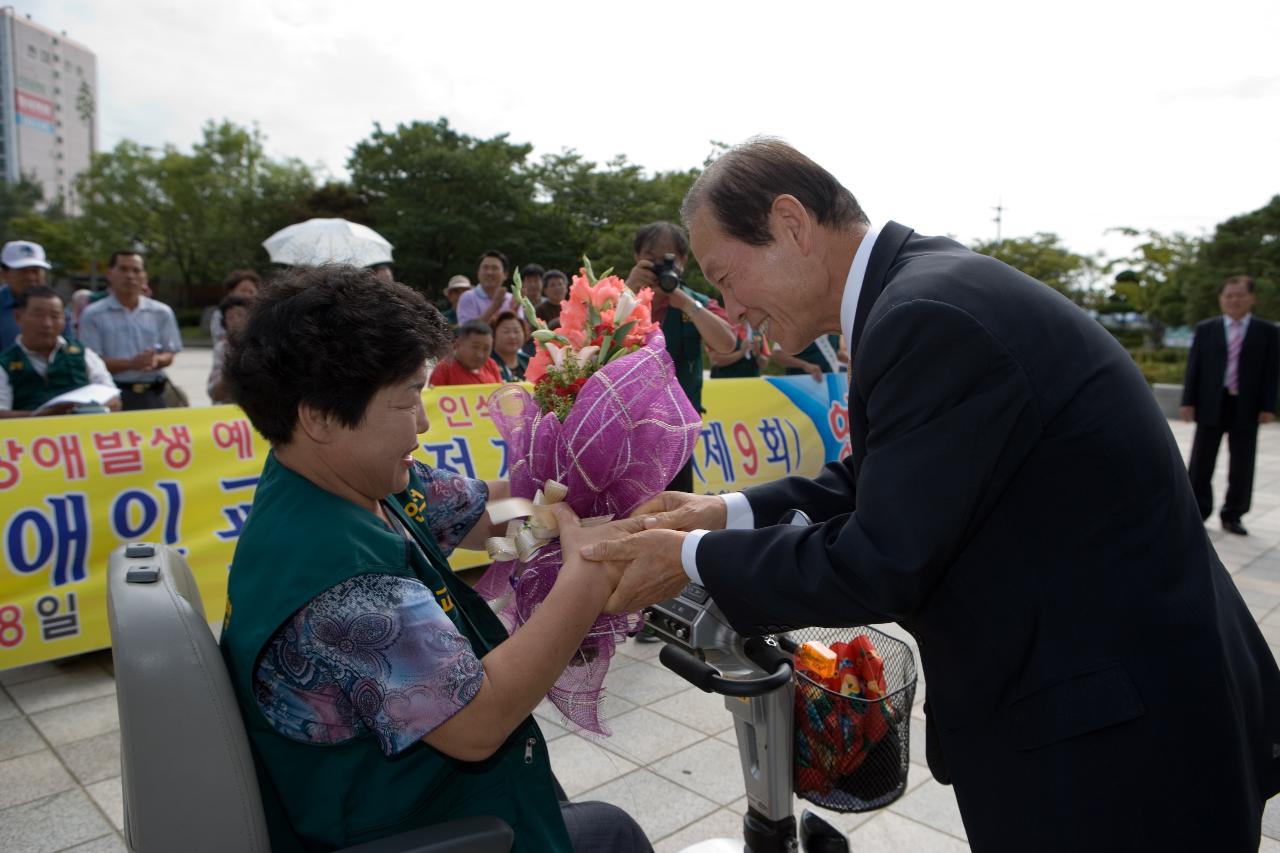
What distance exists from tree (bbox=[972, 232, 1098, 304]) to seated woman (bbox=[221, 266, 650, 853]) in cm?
3692

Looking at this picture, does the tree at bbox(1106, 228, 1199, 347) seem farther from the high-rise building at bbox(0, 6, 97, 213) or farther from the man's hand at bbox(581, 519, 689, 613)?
the high-rise building at bbox(0, 6, 97, 213)

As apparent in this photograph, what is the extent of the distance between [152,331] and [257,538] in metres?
5.96

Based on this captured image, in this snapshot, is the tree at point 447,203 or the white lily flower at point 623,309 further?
the tree at point 447,203

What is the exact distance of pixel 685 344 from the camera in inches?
183

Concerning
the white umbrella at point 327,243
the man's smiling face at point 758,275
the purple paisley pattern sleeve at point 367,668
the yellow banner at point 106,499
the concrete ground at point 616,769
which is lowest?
the concrete ground at point 616,769

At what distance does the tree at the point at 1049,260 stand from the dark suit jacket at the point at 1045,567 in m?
36.6

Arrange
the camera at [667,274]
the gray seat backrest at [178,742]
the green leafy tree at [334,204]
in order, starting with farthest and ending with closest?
the green leafy tree at [334,204]
the camera at [667,274]
the gray seat backrest at [178,742]

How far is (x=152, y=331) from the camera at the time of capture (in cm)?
633

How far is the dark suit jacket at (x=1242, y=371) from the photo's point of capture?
260 inches

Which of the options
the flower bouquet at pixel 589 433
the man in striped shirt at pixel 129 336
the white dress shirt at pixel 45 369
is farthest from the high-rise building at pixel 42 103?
the flower bouquet at pixel 589 433

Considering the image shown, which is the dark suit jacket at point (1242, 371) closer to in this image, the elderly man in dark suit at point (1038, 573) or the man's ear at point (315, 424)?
the elderly man in dark suit at point (1038, 573)

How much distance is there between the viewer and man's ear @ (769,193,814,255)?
5.25 feet

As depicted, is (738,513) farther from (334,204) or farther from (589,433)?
(334,204)

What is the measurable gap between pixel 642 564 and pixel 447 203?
3570 centimetres
